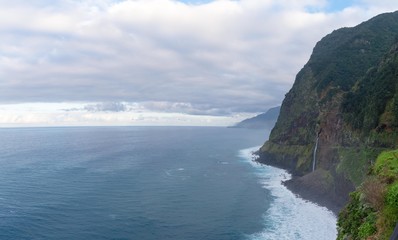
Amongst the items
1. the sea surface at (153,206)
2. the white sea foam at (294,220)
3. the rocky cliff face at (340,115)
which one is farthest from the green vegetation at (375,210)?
the rocky cliff face at (340,115)

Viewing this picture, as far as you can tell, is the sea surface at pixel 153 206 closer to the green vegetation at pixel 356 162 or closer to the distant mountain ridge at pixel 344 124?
the distant mountain ridge at pixel 344 124

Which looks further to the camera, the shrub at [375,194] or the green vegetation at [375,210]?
the shrub at [375,194]

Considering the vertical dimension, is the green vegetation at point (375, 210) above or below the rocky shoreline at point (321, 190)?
above

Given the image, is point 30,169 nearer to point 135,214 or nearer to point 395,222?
point 135,214

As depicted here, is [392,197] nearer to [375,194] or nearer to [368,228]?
[375,194]

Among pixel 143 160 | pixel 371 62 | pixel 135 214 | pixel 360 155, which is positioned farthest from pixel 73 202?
pixel 371 62

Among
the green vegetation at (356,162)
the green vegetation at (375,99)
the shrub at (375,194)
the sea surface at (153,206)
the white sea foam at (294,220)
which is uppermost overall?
the green vegetation at (375,99)
